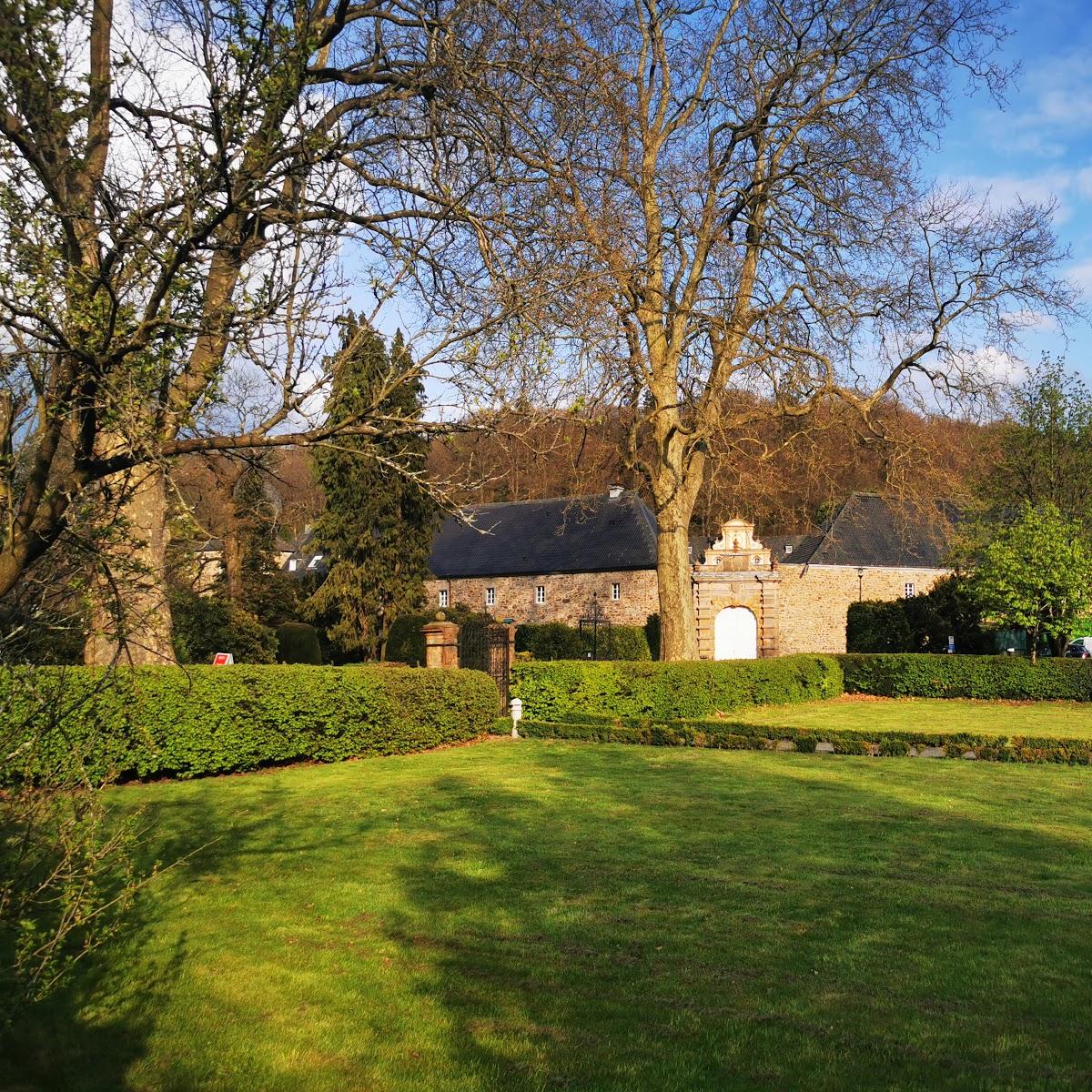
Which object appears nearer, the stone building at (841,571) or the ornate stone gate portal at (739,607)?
the ornate stone gate portal at (739,607)

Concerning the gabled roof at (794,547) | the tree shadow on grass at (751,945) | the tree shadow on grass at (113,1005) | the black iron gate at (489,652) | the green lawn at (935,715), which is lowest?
the green lawn at (935,715)

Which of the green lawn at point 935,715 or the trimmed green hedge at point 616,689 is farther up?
the trimmed green hedge at point 616,689

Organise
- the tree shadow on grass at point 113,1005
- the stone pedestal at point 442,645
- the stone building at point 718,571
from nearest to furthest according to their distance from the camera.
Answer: the tree shadow on grass at point 113,1005 < the stone pedestal at point 442,645 < the stone building at point 718,571

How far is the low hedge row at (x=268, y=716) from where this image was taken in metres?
11.6

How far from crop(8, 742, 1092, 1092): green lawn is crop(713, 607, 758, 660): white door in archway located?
2496cm

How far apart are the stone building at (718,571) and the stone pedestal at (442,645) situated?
18.5 metres

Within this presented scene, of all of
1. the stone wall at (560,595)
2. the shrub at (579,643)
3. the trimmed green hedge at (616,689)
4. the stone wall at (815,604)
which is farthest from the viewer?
the stone wall at (815,604)

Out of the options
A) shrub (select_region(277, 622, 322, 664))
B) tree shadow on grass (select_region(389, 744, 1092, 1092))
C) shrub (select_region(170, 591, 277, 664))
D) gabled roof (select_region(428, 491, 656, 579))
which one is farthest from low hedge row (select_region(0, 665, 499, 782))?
gabled roof (select_region(428, 491, 656, 579))

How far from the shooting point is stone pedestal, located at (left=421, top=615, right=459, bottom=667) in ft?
59.0

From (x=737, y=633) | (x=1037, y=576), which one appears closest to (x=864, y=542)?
(x=737, y=633)

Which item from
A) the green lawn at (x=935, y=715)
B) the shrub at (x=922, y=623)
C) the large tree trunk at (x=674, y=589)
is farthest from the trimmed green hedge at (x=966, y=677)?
the large tree trunk at (x=674, y=589)

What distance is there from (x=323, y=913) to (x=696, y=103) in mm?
18581

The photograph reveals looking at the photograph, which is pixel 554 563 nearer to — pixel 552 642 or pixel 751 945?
pixel 552 642

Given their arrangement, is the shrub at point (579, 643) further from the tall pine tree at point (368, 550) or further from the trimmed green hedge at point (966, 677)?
the trimmed green hedge at point (966, 677)
